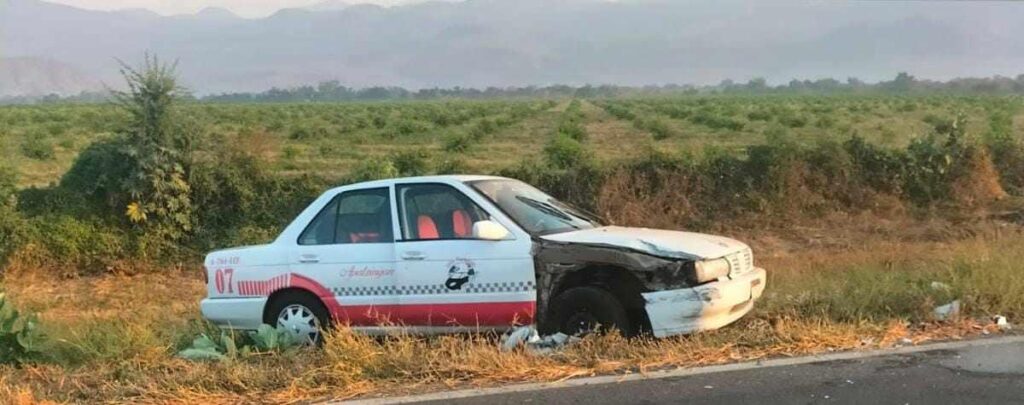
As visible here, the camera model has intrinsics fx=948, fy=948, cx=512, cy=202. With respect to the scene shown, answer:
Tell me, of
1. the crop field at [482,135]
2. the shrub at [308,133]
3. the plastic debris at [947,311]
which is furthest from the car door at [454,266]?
the shrub at [308,133]

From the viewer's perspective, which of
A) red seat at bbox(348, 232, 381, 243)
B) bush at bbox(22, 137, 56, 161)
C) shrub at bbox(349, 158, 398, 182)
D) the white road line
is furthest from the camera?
bush at bbox(22, 137, 56, 161)

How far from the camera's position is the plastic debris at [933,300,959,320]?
7.11 meters

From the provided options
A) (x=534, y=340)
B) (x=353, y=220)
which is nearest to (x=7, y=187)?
(x=353, y=220)

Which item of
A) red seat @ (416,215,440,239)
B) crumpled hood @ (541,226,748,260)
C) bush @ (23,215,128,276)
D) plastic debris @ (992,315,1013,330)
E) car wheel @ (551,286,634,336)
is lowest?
bush @ (23,215,128,276)

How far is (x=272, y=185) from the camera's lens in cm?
1809

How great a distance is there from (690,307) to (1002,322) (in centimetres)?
249

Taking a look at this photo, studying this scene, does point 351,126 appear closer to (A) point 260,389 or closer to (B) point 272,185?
(B) point 272,185

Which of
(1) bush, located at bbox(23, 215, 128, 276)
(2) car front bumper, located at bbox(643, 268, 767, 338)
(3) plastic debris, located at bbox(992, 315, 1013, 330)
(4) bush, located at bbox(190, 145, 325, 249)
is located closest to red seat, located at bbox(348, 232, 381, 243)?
(2) car front bumper, located at bbox(643, 268, 767, 338)

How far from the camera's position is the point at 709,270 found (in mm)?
6574

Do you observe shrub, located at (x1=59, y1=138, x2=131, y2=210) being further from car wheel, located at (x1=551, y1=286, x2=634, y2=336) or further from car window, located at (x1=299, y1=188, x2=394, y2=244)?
car wheel, located at (x1=551, y1=286, x2=634, y2=336)

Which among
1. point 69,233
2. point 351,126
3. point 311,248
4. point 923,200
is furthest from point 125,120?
point 351,126

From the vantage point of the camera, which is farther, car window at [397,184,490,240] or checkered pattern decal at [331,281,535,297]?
car window at [397,184,490,240]

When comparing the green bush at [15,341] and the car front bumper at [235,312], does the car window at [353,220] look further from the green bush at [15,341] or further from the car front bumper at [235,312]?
the green bush at [15,341]

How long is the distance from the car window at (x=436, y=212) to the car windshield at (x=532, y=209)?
0.65 feet
